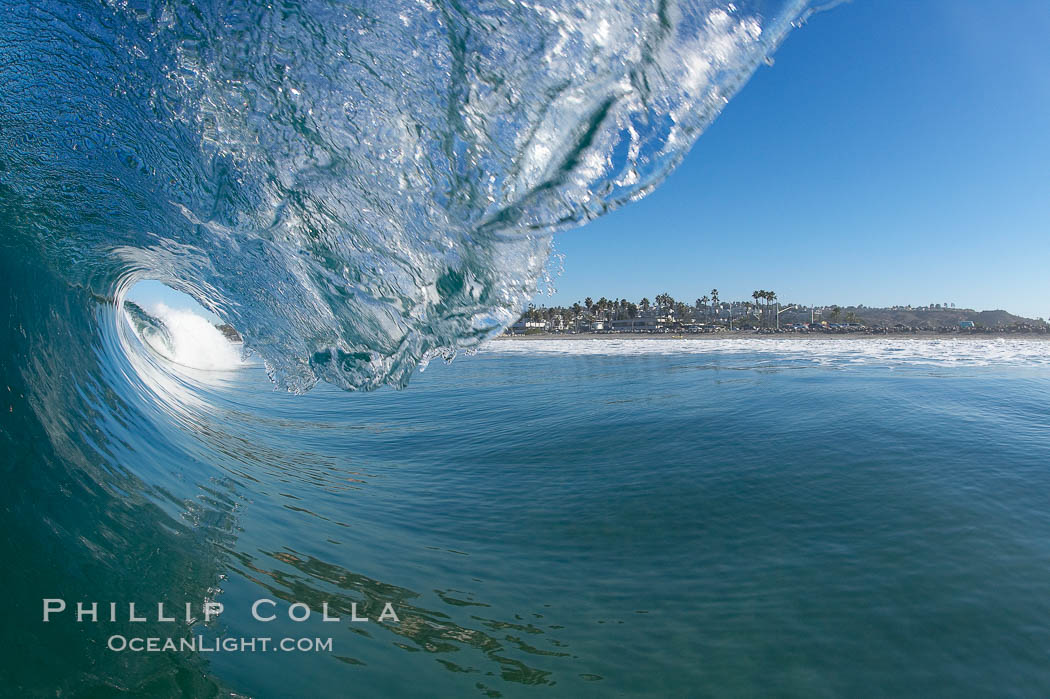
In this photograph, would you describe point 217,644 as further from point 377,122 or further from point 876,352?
point 876,352

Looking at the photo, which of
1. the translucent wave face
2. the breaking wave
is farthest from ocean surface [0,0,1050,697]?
the breaking wave

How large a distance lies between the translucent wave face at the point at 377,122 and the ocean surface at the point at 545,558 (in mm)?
2175

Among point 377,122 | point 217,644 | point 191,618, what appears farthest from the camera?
point 377,122

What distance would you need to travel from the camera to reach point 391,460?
7.37m

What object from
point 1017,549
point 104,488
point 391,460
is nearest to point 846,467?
point 1017,549

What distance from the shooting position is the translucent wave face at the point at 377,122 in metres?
3.10

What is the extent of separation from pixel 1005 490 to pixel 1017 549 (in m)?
1.67

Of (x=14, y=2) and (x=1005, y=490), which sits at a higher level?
(x=14, y=2)

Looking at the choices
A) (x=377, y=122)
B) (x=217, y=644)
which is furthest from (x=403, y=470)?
(x=377, y=122)

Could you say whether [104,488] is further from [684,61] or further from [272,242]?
[684,61]

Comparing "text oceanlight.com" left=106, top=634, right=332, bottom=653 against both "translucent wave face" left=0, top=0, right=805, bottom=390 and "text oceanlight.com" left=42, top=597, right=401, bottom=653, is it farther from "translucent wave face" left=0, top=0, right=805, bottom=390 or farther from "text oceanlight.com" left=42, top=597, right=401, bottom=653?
"translucent wave face" left=0, top=0, right=805, bottom=390

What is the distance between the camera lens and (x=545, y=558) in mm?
4262

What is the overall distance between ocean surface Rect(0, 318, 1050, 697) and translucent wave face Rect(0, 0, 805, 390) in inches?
85.6

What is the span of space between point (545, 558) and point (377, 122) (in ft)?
11.7
